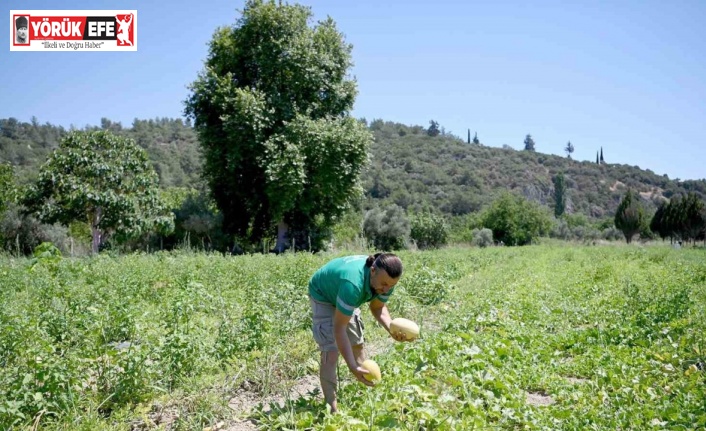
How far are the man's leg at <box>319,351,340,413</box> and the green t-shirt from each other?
45 centimetres

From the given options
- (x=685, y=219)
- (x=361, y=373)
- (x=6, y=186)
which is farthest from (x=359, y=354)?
(x=685, y=219)

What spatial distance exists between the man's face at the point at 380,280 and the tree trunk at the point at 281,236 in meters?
18.2

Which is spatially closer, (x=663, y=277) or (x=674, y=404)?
(x=674, y=404)

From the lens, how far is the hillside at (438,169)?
49875 millimetres

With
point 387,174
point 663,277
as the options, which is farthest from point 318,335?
point 387,174

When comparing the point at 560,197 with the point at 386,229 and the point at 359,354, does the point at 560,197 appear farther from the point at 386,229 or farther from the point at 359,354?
the point at 359,354

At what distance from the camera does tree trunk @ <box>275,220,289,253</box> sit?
21734mm

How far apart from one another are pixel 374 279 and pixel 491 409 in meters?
1.41

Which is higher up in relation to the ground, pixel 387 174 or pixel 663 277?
pixel 387 174

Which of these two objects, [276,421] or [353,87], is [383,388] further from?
[353,87]

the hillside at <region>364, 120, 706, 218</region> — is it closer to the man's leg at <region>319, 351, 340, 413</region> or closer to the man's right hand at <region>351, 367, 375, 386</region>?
the man's leg at <region>319, 351, 340, 413</region>

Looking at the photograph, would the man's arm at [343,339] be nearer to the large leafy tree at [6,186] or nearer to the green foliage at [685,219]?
the large leafy tree at [6,186]

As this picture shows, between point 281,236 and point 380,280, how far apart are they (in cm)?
1843

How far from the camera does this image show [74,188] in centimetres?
1841
